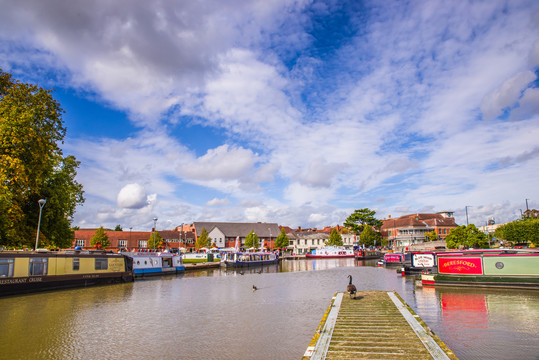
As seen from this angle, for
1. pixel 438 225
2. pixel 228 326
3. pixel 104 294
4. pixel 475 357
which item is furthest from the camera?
pixel 438 225

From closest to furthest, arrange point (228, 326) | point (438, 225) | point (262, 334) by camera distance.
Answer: point (262, 334) < point (228, 326) < point (438, 225)

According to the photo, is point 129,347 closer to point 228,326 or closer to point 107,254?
point 228,326

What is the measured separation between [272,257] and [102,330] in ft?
201

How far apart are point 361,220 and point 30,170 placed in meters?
96.9

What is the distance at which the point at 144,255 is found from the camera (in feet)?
153

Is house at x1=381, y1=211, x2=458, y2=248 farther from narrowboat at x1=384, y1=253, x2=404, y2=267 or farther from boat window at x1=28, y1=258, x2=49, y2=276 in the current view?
boat window at x1=28, y1=258, x2=49, y2=276

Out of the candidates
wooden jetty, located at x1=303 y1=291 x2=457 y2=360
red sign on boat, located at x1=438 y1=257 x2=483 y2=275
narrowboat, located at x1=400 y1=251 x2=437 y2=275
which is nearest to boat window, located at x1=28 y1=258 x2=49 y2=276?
wooden jetty, located at x1=303 y1=291 x2=457 y2=360

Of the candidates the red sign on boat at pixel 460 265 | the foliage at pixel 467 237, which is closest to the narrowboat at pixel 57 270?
the red sign on boat at pixel 460 265

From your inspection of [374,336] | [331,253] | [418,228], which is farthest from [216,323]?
[418,228]

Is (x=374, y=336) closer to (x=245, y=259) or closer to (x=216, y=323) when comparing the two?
(x=216, y=323)

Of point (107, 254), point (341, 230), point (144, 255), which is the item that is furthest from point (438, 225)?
point (107, 254)

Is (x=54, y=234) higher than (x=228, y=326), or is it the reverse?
(x=54, y=234)

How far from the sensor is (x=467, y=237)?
181ft

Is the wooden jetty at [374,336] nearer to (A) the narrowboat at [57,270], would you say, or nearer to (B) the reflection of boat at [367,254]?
(A) the narrowboat at [57,270]
